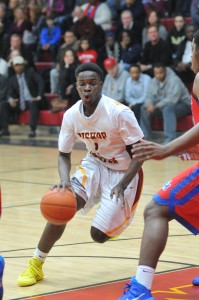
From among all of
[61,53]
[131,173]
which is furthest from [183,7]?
[131,173]

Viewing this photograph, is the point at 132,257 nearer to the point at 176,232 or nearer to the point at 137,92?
the point at 176,232

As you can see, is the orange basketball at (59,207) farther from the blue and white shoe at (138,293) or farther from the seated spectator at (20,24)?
the seated spectator at (20,24)

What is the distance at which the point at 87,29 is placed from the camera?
18.2 meters

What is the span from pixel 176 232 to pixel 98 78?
2324 mm

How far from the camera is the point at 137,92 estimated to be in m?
16.2

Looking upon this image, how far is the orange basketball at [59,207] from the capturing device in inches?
213

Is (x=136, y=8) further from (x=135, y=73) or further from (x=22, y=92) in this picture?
(x=22, y=92)

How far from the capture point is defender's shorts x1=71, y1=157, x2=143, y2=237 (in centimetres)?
588

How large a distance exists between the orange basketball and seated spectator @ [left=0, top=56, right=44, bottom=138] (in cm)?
1222

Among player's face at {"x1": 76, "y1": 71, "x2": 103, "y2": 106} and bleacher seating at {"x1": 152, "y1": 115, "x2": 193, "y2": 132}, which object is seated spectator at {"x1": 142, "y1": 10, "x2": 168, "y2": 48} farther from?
player's face at {"x1": 76, "y1": 71, "x2": 103, "y2": 106}

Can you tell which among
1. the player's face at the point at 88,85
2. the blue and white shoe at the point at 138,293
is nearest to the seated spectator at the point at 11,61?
the player's face at the point at 88,85

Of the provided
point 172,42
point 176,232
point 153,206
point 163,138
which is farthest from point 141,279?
point 172,42

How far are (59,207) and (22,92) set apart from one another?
12851 mm

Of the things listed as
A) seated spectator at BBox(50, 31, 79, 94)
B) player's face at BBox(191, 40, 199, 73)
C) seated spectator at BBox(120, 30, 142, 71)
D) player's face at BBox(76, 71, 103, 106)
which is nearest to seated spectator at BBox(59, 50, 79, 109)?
seated spectator at BBox(50, 31, 79, 94)
